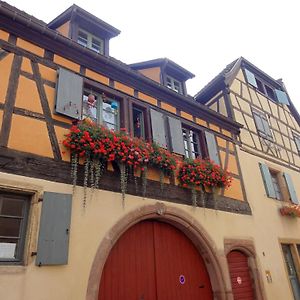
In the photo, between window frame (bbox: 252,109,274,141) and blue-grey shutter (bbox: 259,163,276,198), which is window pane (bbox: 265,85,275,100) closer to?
window frame (bbox: 252,109,274,141)

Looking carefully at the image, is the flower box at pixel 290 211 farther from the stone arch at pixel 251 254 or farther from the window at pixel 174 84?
the window at pixel 174 84

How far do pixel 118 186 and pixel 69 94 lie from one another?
1.87m

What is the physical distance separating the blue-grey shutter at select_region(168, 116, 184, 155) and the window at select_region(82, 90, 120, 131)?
1.37 metres

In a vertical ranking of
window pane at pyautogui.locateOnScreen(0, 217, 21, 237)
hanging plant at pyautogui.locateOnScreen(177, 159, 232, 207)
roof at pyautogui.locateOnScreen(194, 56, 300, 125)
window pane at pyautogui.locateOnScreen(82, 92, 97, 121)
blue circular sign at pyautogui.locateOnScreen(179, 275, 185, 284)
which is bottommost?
blue circular sign at pyautogui.locateOnScreen(179, 275, 185, 284)

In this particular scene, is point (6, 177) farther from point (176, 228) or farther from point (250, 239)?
point (250, 239)

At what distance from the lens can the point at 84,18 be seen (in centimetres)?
680

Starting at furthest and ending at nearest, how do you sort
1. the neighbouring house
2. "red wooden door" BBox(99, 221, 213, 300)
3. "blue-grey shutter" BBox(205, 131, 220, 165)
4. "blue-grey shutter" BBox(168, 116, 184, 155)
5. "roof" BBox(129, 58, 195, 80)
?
"roof" BBox(129, 58, 195, 80), "blue-grey shutter" BBox(205, 131, 220, 165), "blue-grey shutter" BBox(168, 116, 184, 155), "red wooden door" BBox(99, 221, 213, 300), the neighbouring house

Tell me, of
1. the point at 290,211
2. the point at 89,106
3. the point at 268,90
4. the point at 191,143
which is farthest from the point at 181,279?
the point at 268,90

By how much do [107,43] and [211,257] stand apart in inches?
213

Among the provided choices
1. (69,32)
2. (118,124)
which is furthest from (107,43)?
(118,124)

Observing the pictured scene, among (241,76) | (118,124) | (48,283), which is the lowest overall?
(48,283)

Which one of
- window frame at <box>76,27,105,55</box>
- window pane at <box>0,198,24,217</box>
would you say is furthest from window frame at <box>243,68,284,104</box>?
window pane at <box>0,198,24,217</box>

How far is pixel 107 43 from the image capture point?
7.15m

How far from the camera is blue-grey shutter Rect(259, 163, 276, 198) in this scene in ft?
28.8
